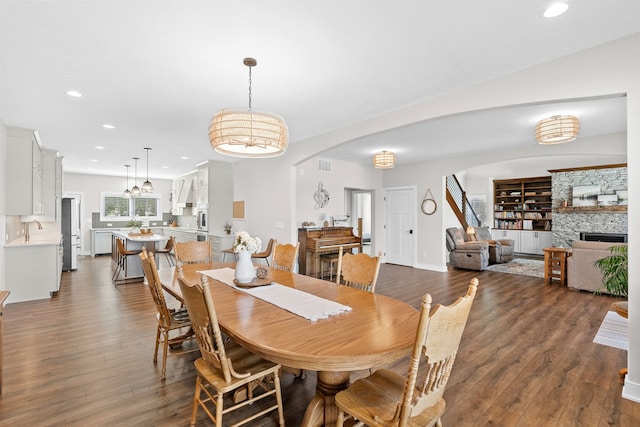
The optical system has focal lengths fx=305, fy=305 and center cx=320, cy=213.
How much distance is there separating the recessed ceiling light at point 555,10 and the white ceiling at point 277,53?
4 cm

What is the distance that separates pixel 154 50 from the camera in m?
2.41

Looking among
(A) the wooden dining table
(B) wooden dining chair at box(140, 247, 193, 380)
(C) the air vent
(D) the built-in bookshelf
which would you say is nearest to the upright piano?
(C) the air vent

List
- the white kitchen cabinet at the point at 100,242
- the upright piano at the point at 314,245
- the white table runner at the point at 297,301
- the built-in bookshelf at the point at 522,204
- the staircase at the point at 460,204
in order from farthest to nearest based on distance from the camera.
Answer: the built-in bookshelf at the point at 522,204
the white kitchen cabinet at the point at 100,242
the staircase at the point at 460,204
the upright piano at the point at 314,245
the white table runner at the point at 297,301

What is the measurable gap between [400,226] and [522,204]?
198 inches

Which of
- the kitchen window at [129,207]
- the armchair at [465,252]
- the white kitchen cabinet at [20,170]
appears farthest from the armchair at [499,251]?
the kitchen window at [129,207]

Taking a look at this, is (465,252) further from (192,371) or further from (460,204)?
(192,371)

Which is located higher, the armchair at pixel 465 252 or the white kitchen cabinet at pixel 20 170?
the white kitchen cabinet at pixel 20 170

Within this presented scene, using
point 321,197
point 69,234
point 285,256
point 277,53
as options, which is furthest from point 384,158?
point 69,234

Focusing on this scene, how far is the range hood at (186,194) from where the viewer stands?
915 cm

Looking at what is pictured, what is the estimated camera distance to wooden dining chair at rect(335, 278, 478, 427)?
1175 mm

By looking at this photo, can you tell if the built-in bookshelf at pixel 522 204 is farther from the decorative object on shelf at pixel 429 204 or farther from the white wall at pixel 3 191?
the white wall at pixel 3 191

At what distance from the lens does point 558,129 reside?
3.83 meters

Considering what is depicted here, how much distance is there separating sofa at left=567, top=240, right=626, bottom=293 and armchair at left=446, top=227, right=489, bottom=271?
1.83 m

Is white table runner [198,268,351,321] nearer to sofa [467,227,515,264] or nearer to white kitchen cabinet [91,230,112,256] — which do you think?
sofa [467,227,515,264]
